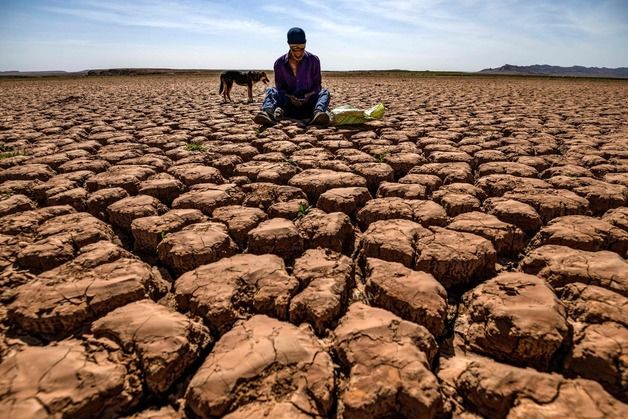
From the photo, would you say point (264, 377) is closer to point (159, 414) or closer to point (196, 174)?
point (159, 414)

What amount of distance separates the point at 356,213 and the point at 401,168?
79 cm

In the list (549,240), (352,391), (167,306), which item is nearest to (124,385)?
A: (167,306)

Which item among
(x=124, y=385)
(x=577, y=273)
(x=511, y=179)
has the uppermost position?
(x=511, y=179)

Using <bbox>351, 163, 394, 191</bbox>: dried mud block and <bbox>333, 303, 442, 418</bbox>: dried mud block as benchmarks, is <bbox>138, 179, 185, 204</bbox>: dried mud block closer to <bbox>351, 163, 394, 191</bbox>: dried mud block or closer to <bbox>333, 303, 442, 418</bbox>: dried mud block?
<bbox>351, 163, 394, 191</bbox>: dried mud block

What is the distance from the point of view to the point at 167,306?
1189mm

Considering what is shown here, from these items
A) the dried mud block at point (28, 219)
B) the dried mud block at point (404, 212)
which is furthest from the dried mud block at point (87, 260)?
the dried mud block at point (404, 212)

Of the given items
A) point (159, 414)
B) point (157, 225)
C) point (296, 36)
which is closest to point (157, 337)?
point (159, 414)

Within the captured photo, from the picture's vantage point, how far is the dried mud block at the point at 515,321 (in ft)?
3.12

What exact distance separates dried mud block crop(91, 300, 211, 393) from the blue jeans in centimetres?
343

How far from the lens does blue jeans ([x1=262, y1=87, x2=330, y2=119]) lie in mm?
4207

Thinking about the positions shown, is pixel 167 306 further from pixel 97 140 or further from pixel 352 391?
pixel 97 140

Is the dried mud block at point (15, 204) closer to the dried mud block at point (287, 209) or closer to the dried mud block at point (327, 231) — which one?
the dried mud block at point (287, 209)

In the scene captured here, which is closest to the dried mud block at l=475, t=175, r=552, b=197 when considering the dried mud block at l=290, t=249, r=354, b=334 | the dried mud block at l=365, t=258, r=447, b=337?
the dried mud block at l=365, t=258, r=447, b=337

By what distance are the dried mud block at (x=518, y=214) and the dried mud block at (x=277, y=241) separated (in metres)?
0.99
